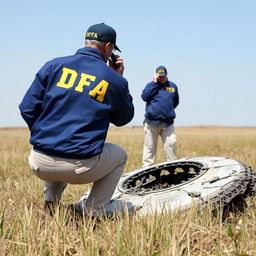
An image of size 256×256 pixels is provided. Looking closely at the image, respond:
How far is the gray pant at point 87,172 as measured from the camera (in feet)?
13.0

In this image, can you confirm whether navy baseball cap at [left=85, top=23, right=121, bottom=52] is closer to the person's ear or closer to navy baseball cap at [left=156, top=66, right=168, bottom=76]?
the person's ear

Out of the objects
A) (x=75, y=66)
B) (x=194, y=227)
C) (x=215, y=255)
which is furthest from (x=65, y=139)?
(x=215, y=255)

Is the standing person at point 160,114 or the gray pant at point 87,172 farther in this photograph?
the standing person at point 160,114

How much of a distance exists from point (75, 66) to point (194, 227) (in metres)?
1.65

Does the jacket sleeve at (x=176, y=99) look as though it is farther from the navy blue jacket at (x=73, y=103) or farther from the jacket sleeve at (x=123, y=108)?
the navy blue jacket at (x=73, y=103)

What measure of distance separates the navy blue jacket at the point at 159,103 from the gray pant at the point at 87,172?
17.1ft

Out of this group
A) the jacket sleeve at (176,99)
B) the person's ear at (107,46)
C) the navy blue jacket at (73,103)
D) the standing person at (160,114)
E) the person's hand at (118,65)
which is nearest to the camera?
the navy blue jacket at (73,103)

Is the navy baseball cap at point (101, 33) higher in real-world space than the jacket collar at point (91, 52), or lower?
higher

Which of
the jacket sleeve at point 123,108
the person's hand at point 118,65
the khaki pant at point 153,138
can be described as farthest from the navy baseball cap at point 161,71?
the jacket sleeve at point 123,108

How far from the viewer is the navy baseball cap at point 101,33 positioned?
13.5 ft

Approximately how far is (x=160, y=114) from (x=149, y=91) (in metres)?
0.53

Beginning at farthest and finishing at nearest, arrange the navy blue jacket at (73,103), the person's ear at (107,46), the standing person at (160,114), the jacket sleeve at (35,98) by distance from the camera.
A: the standing person at (160,114)
the person's ear at (107,46)
the jacket sleeve at (35,98)
the navy blue jacket at (73,103)

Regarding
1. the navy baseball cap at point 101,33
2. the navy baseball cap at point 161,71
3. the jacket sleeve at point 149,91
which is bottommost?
the jacket sleeve at point 149,91

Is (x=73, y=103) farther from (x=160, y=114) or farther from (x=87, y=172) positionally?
(x=160, y=114)
